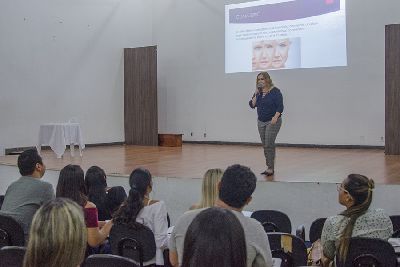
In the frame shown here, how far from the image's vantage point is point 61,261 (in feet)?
4.46

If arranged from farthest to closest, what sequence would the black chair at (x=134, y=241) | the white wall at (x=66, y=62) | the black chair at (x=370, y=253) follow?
the white wall at (x=66, y=62), the black chair at (x=134, y=241), the black chair at (x=370, y=253)

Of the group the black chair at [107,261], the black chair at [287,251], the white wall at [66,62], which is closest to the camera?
the black chair at [107,261]

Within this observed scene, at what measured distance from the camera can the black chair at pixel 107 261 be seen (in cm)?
205

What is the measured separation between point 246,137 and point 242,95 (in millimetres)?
942

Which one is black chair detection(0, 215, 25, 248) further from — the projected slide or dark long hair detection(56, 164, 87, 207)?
the projected slide

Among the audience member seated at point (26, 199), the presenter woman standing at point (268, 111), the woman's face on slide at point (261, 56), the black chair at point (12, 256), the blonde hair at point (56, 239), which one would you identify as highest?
the woman's face on slide at point (261, 56)

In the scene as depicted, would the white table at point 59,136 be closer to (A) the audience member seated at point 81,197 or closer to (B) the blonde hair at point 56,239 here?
(A) the audience member seated at point 81,197

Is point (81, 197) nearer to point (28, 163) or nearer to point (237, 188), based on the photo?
point (28, 163)

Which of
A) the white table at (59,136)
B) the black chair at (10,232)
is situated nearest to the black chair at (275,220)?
the black chair at (10,232)

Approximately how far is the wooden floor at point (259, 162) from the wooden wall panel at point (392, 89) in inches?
13.4

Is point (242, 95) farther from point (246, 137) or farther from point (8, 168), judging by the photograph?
point (8, 168)

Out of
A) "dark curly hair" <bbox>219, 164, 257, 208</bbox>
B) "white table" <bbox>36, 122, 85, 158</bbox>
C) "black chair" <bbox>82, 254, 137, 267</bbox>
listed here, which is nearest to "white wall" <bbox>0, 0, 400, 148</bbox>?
"white table" <bbox>36, 122, 85, 158</bbox>

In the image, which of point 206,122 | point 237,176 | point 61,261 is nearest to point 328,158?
point 206,122

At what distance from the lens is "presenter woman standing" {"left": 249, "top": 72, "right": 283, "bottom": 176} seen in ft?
19.1
